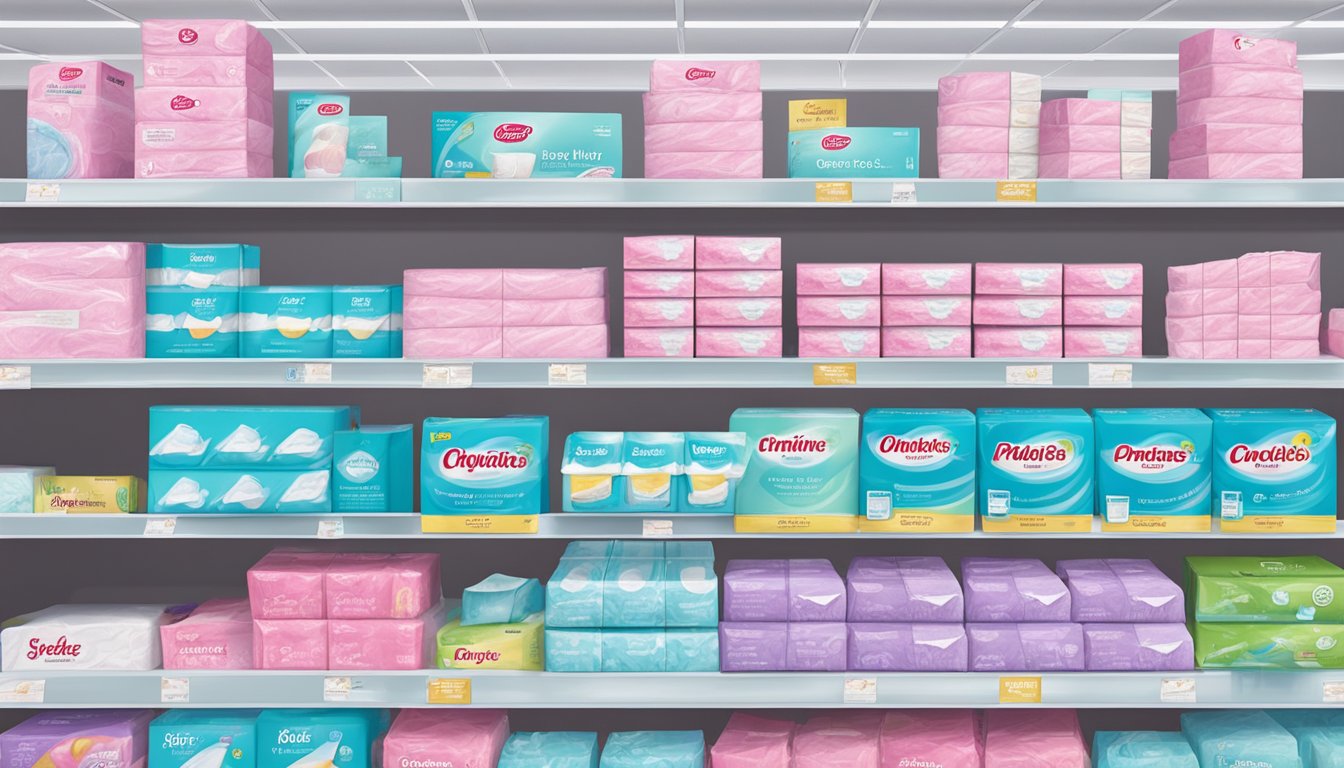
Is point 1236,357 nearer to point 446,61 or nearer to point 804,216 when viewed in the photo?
point 804,216

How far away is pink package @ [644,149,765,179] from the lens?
255 centimetres

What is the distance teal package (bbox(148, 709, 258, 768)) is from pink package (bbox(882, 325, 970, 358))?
1971 millimetres

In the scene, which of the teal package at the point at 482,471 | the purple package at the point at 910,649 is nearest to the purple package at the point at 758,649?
the purple package at the point at 910,649

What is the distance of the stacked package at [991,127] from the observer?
99.3 inches

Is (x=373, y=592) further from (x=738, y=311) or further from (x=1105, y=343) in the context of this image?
(x=1105, y=343)

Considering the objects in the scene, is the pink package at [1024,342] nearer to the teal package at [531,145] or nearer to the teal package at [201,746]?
the teal package at [531,145]

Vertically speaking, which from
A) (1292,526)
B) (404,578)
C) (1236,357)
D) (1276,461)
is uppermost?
(1236,357)

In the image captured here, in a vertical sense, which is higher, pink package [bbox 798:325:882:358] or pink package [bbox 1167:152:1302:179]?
pink package [bbox 1167:152:1302:179]

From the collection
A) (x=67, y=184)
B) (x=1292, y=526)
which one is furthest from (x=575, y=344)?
(x=1292, y=526)

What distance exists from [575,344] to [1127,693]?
64.9 inches

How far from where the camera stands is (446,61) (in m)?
7.38

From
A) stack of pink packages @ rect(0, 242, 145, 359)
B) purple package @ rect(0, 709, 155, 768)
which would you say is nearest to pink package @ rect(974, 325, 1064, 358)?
stack of pink packages @ rect(0, 242, 145, 359)

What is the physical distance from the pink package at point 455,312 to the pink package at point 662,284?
35 centimetres

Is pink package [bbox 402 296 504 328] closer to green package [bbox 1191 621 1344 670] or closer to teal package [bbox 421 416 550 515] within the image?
teal package [bbox 421 416 550 515]
